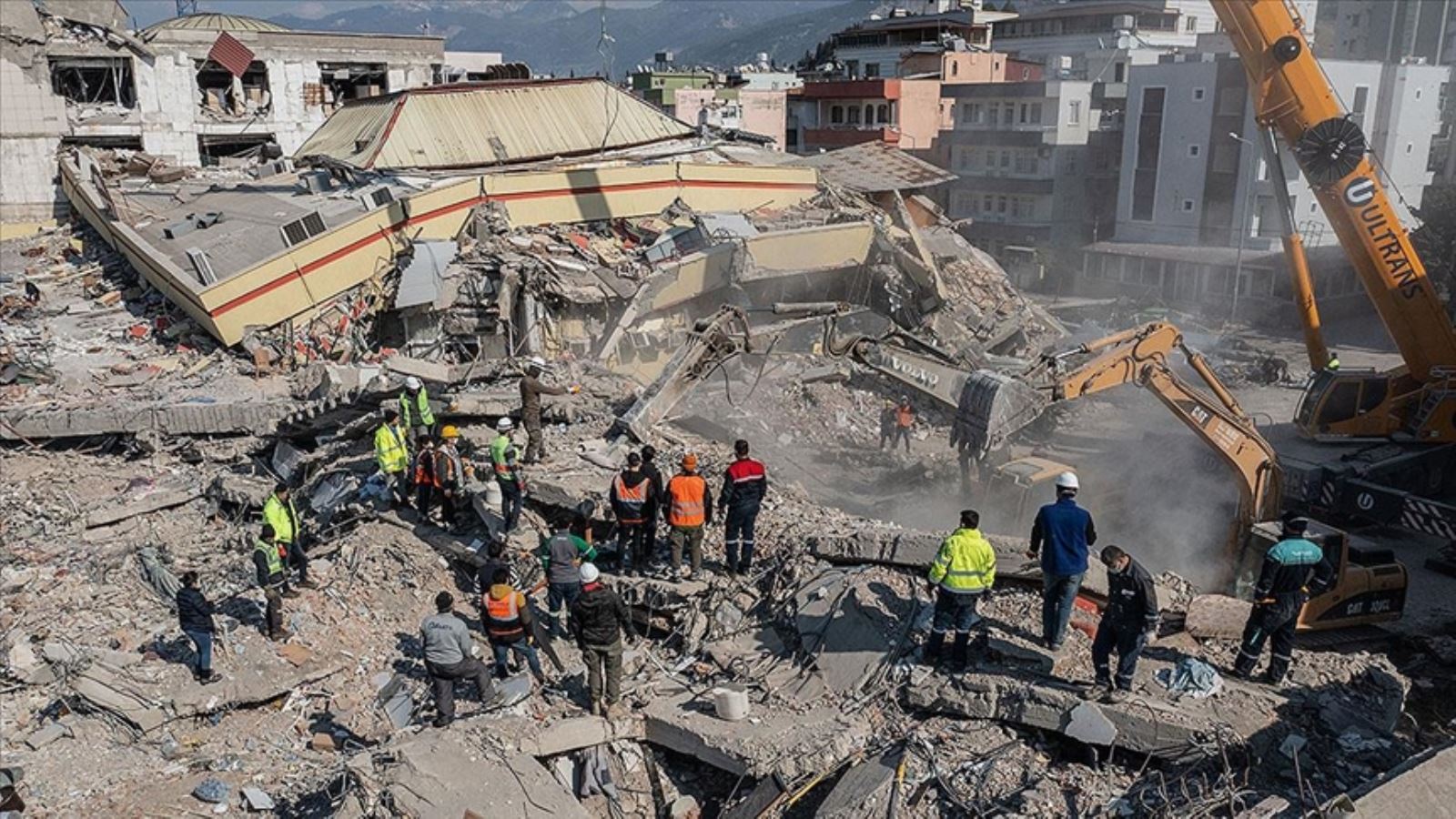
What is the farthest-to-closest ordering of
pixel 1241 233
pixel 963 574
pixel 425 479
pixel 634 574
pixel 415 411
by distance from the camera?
pixel 1241 233, pixel 415 411, pixel 425 479, pixel 634 574, pixel 963 574

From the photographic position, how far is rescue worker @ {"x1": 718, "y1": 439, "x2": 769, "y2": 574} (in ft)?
33.4

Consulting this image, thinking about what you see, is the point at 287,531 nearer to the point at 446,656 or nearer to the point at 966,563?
the point at 446,656

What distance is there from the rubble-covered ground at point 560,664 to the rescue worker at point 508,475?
0.26 m

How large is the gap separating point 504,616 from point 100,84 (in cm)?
3112

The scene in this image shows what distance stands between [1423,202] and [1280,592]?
33.2 meters

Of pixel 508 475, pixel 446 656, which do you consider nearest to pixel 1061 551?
pixel 446 656

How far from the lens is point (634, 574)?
424 inches

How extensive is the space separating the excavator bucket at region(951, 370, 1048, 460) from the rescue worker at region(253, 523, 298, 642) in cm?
761

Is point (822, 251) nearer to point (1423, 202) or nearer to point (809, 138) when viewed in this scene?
point (1423, 202)

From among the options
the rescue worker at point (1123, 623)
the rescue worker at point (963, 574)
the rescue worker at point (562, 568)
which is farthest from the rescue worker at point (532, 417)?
the rescue worker at point (1123, 623)

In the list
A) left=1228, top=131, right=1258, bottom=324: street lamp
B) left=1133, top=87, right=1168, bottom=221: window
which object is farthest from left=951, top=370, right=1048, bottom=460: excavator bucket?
left=1133, top=87, right=1168, bottom=221: window

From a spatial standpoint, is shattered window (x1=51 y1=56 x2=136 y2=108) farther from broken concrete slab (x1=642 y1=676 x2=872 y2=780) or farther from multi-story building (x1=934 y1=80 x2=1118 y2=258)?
broken concrete slab (x1=642 y1=676 x2=872 y2=780)

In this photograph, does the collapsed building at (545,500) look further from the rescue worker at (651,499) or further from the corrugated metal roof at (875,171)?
the rescue worker at (651,499)

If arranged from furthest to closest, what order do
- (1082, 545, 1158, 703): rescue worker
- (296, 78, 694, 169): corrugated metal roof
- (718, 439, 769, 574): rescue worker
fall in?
1. (296, 78, 694, 169): corrugated metal roof
2. (718, 439, 769, 574): rescue worker
3. (1082, 545, 1158, 703): rescue worker
